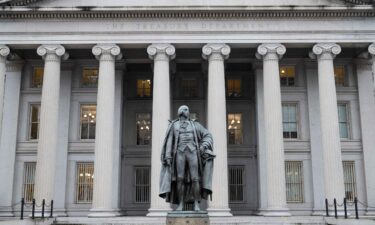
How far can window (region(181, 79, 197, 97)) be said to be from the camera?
1411 inches

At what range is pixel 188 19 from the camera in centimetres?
2953

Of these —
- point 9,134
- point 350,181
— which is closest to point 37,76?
point 9,134

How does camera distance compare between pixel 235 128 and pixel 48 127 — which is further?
pixel 235 128

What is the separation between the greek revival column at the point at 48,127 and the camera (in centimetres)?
2772

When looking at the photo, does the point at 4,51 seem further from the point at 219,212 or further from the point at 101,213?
the point at 219,212

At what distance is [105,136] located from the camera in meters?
28.0

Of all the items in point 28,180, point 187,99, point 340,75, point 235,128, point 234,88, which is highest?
point 340,75

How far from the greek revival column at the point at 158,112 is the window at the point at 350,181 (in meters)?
12.3

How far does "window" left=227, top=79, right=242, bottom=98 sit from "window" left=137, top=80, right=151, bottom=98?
5.90m

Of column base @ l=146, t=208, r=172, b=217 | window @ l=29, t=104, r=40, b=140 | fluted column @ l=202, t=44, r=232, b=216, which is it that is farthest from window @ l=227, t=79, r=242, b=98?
window @ l=29, t=104, r=40, b=140

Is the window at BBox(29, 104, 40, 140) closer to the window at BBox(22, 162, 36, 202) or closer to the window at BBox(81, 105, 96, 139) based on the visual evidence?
the window at BBox(22, 162, 36, 202)

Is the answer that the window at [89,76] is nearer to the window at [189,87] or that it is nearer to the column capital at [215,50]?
the window at [189,87]

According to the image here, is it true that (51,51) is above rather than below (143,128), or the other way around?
above

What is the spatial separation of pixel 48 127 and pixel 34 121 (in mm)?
4951
